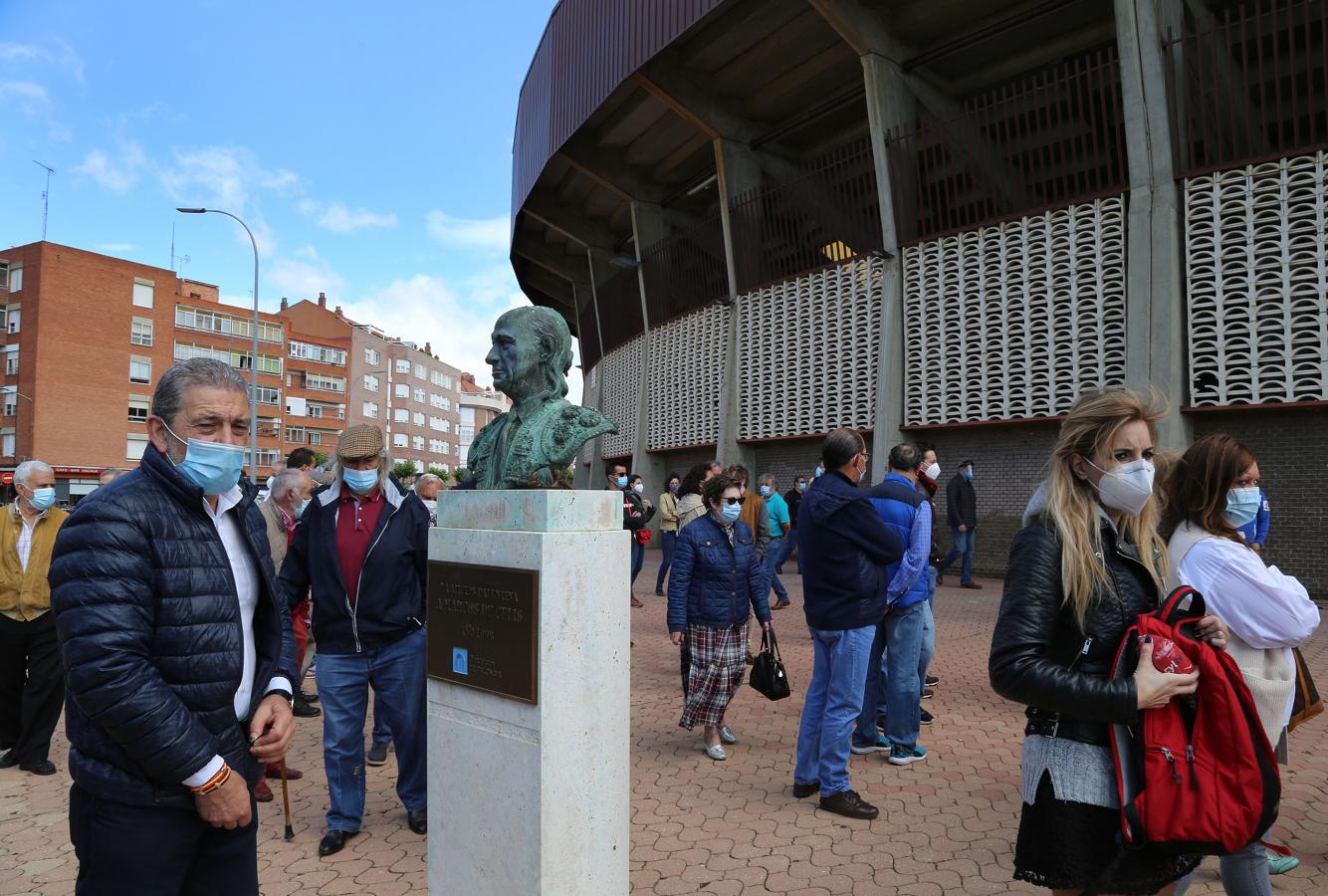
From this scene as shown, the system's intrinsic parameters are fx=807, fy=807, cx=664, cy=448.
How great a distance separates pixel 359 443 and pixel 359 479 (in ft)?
0.61

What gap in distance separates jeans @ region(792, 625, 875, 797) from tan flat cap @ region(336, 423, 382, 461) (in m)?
2.62

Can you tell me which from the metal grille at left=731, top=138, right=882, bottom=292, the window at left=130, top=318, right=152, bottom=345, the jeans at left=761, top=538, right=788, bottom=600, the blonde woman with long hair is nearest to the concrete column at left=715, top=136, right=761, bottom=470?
the metal grille at left=731, top=138, right=882, bottom=292

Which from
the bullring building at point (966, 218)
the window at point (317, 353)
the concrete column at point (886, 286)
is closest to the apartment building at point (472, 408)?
the window at point (317, 353)

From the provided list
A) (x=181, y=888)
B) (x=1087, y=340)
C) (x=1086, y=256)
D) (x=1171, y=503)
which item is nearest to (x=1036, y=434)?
(x=1087, y=340)

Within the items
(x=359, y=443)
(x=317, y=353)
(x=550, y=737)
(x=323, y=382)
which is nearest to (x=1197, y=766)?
(x=550, y=737)

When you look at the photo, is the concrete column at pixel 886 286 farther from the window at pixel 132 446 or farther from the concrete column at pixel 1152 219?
the window at pixel 132 446

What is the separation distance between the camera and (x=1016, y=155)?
44.6 ft

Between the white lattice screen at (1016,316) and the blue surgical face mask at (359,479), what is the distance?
11074 millimetres

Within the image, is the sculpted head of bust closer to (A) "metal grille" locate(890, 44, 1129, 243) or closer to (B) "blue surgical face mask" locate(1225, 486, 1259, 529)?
(B) "blue surgical face mask" locate(1225, 486, 1259, 529)

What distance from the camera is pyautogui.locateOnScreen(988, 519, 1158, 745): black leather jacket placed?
78.0 inches

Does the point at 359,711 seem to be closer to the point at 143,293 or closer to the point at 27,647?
the point at 27,647

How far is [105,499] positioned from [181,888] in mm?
1098

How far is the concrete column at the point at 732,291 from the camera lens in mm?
18562

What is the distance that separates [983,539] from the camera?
14.3 m
